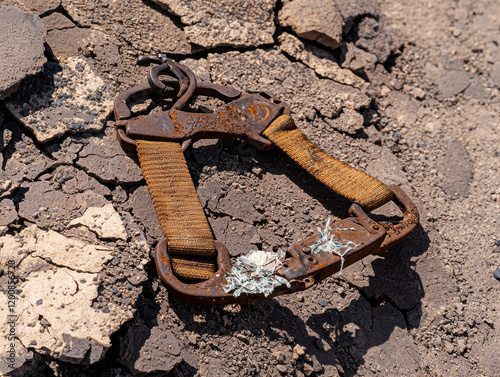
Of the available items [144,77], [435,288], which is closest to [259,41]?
[144,77]

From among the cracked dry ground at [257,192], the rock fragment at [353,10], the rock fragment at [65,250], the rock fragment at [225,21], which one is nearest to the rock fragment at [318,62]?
the cracked dry ground at [257,192]

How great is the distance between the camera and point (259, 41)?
4.08 meters

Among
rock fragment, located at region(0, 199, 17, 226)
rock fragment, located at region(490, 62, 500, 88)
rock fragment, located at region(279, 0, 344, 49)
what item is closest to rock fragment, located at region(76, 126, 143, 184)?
rock fragment, located at region(0, 199, 17, 226)

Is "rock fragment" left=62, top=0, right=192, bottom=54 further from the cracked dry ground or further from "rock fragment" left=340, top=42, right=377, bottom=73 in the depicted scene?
"rock fragment" left=340, top=42, right=377, bottom=73

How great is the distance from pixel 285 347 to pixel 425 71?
2697 millimetres

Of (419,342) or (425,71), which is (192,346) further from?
(425,71)

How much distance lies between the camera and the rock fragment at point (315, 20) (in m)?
4.19

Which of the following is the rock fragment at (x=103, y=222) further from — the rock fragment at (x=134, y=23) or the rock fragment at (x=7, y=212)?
the rock fragment at (x=134, y=23)

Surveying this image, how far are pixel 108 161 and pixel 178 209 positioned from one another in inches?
22.1

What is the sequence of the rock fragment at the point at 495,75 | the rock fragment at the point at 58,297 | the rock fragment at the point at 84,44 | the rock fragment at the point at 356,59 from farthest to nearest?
the rock fragment at the point at 495,75 → the rock fragment at the point at 356,59 → the rock fragment at the point at 84,44 → the rock fragment at the point at 58,297

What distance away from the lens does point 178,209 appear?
3.05 metres

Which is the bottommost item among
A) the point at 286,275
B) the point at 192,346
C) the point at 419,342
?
the point at 192,346

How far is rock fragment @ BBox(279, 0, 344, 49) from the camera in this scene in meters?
4.19

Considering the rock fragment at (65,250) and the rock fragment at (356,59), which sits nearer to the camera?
the rock fragment at (65,250)
